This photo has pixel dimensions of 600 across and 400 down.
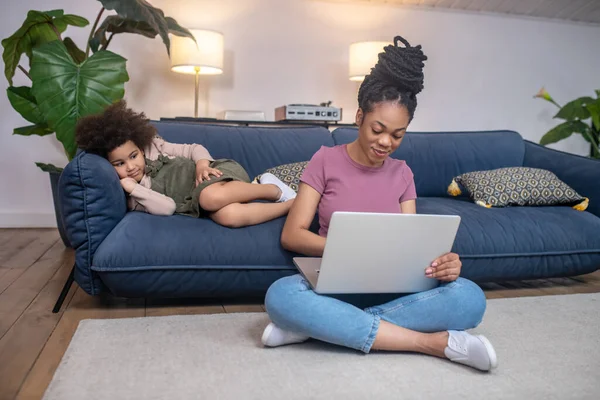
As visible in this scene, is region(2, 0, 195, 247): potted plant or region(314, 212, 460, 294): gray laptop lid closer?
region(314, 212, 460, 294): gray laptop lid

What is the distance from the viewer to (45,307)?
6.10 feet

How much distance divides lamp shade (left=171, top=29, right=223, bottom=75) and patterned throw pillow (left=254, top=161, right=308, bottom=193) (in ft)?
4.04

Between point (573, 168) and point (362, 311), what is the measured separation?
5.47 feet

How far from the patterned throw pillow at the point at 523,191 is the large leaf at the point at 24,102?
7.00 ft

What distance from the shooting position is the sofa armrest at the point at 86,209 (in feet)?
5.78

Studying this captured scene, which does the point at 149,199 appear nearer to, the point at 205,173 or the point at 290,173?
the point at 205,173

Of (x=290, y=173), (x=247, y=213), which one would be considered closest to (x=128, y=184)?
(x=247, y=213)

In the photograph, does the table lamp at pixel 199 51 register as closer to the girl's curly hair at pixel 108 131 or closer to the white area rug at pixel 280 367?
the girl's curly hair at pixel 108 131

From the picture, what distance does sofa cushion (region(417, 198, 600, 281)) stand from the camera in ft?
6.88

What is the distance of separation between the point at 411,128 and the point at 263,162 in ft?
6.87

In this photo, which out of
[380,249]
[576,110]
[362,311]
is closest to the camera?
[380,249]

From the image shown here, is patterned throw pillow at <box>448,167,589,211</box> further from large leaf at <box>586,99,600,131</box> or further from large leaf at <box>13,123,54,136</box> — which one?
large leaf at <box>13,123,54,136</box>

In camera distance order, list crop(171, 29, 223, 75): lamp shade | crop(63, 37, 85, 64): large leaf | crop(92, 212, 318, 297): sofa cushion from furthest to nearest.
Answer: crop(171, 29, 223, 75): lamp shade → crop(63, 37, 85, 64): large leaf → crop(92, 212, 318, 297): sofa cushion

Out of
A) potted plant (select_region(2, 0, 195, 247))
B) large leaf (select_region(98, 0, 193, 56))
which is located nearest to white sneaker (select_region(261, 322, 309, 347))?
potted plant (select_region(2, 0, 195, 247))
